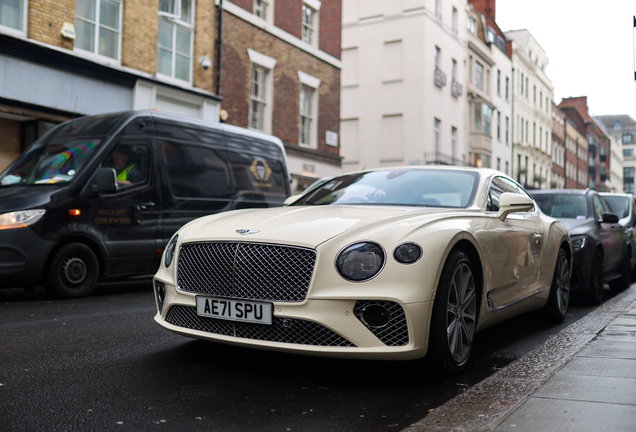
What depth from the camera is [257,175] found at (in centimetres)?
1115

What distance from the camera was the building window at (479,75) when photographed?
131 feet

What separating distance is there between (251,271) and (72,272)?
4.90 metres

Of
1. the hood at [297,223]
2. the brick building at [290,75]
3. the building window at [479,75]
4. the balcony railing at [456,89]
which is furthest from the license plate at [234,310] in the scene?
the building window at [479,75]

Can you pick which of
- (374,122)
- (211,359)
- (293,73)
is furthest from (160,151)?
(374,122)

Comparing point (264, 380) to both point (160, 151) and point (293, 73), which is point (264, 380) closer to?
point (160, 151)

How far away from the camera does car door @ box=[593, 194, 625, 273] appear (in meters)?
8.84

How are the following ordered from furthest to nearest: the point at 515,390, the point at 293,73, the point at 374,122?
the point at 374,122, the point at 293,73, the point at 515,390

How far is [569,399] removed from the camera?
132 inches

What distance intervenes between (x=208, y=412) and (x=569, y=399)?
5.99 ft

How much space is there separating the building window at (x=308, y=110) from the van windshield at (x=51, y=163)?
14013mm

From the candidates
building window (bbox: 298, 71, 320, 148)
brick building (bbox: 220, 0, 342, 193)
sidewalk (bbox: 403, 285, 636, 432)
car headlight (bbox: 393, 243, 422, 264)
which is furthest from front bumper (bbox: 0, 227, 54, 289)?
building window (bbox: 298, 71, 320, 148)

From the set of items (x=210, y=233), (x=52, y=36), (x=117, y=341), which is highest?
(x=52, y=36)

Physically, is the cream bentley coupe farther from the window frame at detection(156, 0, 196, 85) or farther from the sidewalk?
the window frame at detection(156, 0, 196, 85)

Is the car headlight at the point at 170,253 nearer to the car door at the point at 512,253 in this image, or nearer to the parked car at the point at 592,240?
the car door at the point at 512,253
